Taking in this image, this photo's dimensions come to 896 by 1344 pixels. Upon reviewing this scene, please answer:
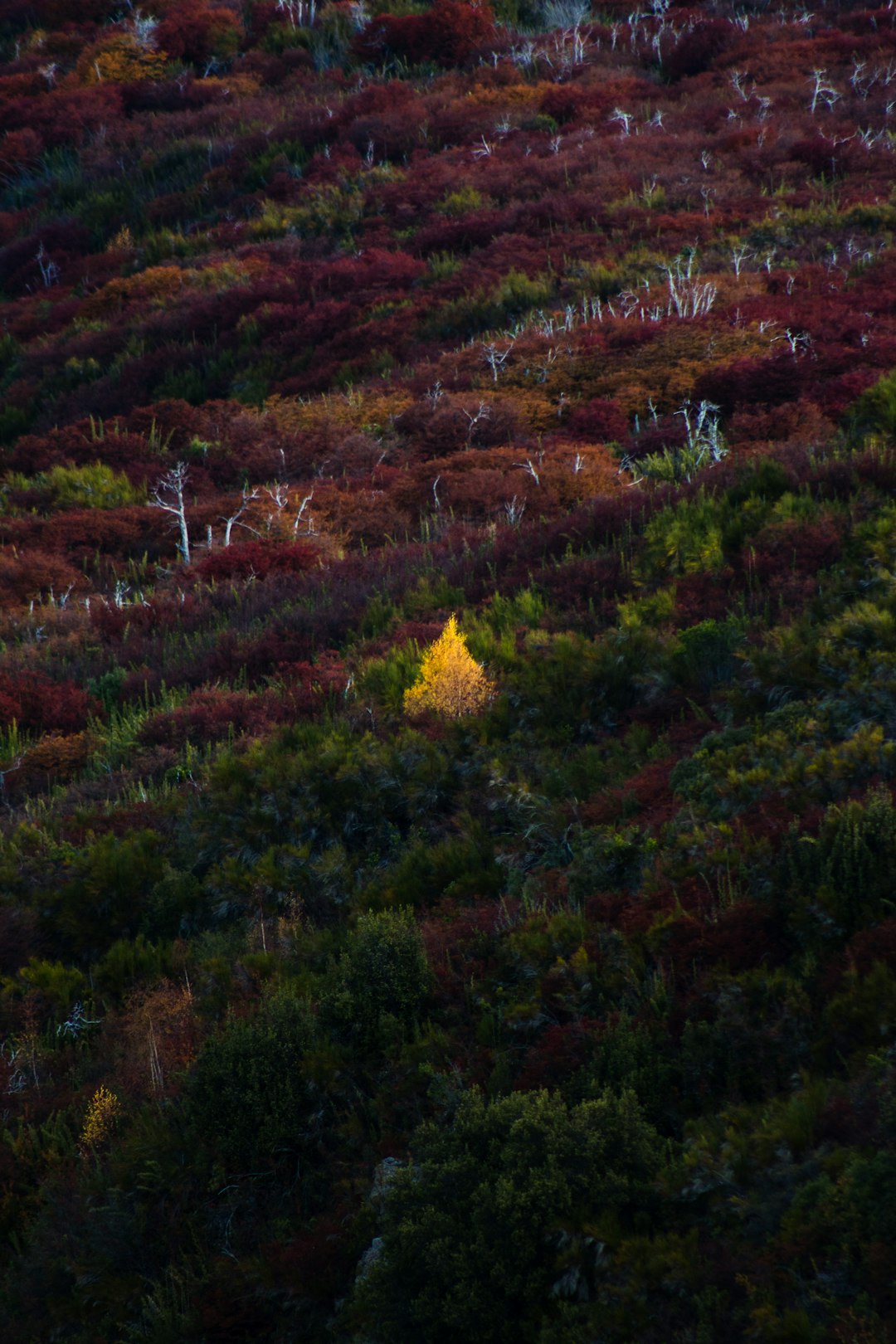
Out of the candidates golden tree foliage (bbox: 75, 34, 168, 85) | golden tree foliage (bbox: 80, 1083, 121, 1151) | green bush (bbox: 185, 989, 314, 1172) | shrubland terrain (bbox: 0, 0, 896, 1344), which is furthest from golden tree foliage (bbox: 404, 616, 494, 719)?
golden tree foliage (bbox: 75, 34, 168, 85)

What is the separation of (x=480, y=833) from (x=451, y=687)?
4.67 feet

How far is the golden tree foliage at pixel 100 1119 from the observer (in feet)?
15.1

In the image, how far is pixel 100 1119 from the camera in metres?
4.66

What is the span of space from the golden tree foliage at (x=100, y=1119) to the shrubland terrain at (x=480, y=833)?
2 centimetres

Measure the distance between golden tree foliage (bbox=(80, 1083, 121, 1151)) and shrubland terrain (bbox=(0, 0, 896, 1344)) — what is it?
0.07 feet

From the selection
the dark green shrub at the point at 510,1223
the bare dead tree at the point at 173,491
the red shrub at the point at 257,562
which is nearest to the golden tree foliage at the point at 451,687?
the dark green shrub at the point at 510,1223

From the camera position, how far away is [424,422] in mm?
15438

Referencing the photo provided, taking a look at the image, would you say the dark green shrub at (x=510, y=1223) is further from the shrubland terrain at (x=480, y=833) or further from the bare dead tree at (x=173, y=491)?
the bare dead tree at (x=173, y=491)

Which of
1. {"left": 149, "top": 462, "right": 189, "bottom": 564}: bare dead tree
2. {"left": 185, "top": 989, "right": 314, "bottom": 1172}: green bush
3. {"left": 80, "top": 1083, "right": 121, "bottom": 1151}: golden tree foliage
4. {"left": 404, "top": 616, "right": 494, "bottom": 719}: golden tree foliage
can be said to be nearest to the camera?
{"left": 185, "top": 989, "right": 314, "bottom": 1172}: green bush

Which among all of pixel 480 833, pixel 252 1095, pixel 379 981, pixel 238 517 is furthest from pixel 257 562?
pixel 252 1095

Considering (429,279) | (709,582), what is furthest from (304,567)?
(429,279)

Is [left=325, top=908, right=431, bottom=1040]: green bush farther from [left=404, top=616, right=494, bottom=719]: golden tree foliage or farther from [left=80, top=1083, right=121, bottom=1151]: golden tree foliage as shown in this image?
[left=404, top=616, right=494, bottom=719]: golden tree foliage

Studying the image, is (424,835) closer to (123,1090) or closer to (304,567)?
(123,1090)

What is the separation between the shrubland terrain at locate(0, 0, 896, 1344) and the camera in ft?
11.1
